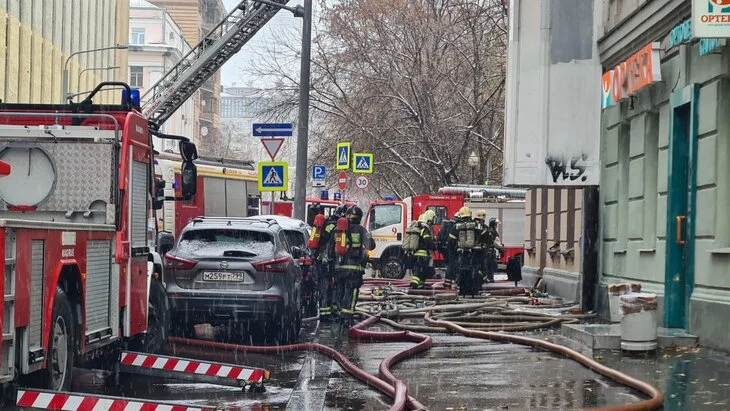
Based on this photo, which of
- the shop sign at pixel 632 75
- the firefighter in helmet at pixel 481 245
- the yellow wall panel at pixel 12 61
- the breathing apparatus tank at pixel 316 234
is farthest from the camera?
the yellow wall panel at pixel 12 61

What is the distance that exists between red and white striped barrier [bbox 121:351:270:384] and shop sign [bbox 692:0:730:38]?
523cm

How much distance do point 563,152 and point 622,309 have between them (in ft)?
21.5

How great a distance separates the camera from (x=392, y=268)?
113ft

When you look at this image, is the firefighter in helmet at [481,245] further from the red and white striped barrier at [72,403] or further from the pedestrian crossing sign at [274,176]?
the red and white striped barrier at [72,403]

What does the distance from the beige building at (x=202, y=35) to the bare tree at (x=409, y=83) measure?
2589 inches

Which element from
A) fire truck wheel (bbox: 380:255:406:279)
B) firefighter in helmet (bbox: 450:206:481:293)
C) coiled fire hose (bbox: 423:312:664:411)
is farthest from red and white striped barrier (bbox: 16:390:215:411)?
fire truck wheel (bbox: 380:255:406:279)

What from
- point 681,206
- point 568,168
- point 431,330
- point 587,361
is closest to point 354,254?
point 431,330

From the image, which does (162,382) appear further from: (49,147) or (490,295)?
(490,295)

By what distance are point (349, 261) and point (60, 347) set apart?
8.36 m

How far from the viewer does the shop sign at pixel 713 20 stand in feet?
38.0

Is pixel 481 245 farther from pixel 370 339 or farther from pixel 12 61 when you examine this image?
pixel 12 61

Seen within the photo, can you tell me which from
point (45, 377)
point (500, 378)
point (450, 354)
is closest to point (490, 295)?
point (450, 354)

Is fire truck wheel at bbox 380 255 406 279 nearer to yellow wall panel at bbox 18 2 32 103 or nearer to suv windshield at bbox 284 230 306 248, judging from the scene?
suv windshield at bbox 284 230 306 248

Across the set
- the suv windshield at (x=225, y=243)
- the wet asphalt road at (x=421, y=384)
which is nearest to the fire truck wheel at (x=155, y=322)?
the wet asphalt road at (x=421, y=384)
